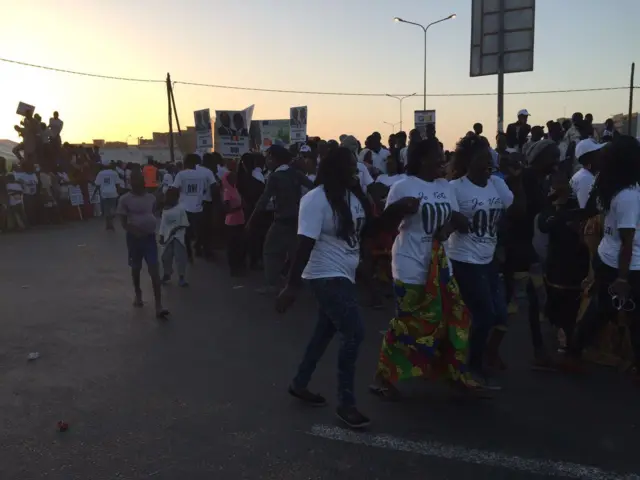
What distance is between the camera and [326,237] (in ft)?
13.2

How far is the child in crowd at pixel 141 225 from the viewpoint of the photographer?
7096 millimetres

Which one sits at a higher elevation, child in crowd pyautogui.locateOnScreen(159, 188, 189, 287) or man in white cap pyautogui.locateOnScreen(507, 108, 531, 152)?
man in white cap pyautogui.locateOnScreen(507, 108, 531, 152)

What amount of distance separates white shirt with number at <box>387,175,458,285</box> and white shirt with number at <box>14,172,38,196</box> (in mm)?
16180

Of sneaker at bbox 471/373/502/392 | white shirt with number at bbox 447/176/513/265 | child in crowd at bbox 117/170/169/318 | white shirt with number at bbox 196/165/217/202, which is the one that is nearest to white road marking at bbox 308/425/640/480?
sneaker at bbox 471/373/502/392

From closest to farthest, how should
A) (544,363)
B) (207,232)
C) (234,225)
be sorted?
(544,363) → (234,225) → (207,232)

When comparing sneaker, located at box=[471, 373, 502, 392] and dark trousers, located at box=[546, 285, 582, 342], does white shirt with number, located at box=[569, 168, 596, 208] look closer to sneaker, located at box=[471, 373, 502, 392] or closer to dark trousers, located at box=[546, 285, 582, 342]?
dark trousers, located at box=[546, 285, 582, 342]

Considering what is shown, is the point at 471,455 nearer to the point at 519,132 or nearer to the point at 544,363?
the point at 544,363

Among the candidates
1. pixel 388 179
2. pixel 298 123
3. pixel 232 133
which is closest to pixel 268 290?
pixel 388 179

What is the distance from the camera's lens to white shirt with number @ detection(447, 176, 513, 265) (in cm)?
449

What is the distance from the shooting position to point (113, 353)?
5.77 m

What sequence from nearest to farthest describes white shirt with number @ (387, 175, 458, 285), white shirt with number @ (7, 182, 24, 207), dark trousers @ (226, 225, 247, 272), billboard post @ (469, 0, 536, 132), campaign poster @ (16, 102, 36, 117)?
white shirt with number @ (387, 175, 458, 285), dark trousers @ (226, 225, 247, 272), billboard post @ (469, 0, 536, 132), white shirt with number @ (7, 182, 24, 207), campaign poster @ (16, 102, 36, 117)

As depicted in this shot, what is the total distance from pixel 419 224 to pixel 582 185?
7.41 feet

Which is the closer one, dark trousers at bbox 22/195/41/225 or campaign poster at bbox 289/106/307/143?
campaign poster at bbox 289/106/307/143

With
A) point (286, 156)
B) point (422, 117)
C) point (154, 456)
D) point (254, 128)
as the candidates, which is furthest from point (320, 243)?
point (254, 128)
